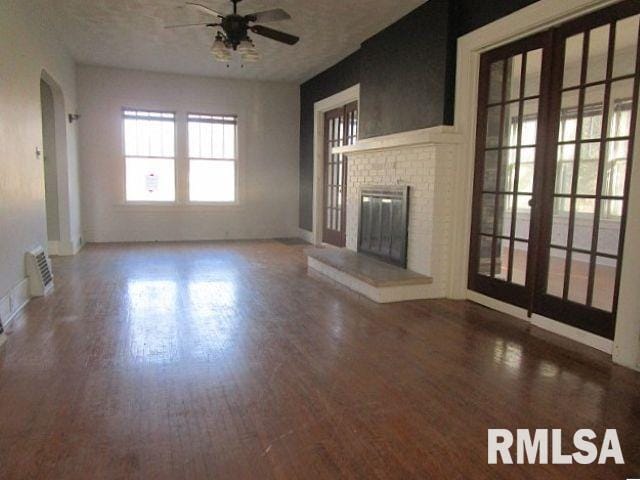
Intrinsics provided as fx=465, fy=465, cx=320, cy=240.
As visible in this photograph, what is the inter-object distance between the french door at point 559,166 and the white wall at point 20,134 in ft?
14.0

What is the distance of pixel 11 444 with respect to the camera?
2.09 meters

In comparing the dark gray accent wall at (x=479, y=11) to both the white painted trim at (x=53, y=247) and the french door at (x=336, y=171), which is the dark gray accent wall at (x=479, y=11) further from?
the white painted trim at (x=53, y=247)

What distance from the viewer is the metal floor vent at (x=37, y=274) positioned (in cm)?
455

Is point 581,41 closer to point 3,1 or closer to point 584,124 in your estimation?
point 584,124

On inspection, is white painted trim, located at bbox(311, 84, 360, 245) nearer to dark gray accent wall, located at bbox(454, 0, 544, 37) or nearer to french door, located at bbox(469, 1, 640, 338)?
dark gray accent wall, located at bbox(454, 0, 544, 37)

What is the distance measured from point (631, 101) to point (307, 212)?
6480 millimetres

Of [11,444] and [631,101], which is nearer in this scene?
[11,444]

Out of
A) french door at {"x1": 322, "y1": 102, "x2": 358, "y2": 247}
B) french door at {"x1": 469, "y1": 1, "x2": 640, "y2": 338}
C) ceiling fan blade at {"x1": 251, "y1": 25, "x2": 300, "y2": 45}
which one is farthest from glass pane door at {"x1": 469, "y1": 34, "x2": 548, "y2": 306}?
french door at {"x1": 322, "y1": 102, "x2": 358, "y2": 247}

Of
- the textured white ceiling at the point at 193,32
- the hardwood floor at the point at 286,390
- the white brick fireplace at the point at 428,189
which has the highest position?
the textured white ceiling at the point at 193,32

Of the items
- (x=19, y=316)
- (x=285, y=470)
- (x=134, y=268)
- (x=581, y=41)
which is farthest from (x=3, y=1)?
(x=581, y=41)

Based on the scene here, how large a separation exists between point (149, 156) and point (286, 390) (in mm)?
6988

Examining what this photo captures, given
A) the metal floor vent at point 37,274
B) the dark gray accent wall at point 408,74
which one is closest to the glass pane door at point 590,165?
the dark gray accent wall at point 408,74

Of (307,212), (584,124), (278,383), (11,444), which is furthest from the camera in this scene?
(307,212)

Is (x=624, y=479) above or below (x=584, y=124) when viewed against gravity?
below
